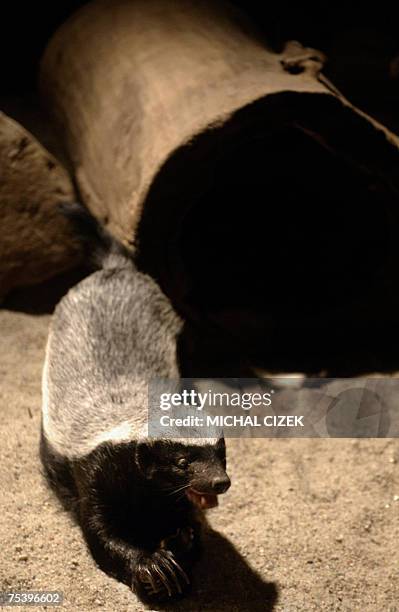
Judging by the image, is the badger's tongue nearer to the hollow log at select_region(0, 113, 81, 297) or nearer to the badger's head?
the badger's head

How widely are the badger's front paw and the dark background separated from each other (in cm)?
184

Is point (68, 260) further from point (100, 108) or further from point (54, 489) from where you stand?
point (54, 489)

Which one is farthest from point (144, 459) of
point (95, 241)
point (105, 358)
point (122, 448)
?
point (95, 241)

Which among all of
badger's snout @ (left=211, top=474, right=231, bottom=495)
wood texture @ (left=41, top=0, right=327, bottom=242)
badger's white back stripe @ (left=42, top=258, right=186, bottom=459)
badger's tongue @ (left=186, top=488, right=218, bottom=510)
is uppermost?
wood texture @ (left=41, top=0, right=327, bottom=242)

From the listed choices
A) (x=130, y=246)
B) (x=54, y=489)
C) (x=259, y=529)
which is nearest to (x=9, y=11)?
(x=130, y=246)

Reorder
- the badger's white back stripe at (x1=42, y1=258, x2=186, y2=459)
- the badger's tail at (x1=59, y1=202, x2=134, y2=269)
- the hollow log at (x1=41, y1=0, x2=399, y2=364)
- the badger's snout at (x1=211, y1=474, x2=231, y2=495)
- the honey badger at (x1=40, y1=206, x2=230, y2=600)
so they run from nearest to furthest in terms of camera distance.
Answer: the badger's snout at (x1=211, y1=474, x2=231, y2=495) → the honey badger at (x1=40, y1=206, x2=230, y2=600) → the badger's white back stripe at (x1=42, y1=258, x2=186, y2=459) → the hollow log at (x1=41, y1=0, x2=399, y2=364) → the badger's tail at (x1=59, y1=202, x2=134, y2=269)

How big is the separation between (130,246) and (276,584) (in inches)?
51.3

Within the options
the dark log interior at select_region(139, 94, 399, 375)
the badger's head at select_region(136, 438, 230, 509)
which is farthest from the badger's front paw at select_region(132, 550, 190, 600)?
the dark log interior at select_region(139, 94, 399, 375)

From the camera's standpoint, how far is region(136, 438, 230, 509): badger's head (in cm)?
194

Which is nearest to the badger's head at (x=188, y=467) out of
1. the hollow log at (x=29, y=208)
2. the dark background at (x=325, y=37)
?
the hollow log at (x=29, y=208)

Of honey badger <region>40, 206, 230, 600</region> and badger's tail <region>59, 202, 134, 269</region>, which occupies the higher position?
badger's tail <region>59, 202, 134, 269</region>

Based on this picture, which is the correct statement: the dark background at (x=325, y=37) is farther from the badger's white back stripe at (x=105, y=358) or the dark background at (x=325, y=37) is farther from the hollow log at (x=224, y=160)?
the badger's white back stripe at (x=105, y=358)

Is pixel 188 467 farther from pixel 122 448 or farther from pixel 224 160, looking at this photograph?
pixel 224 160

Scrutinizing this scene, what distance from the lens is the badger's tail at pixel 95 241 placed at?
117 inches
